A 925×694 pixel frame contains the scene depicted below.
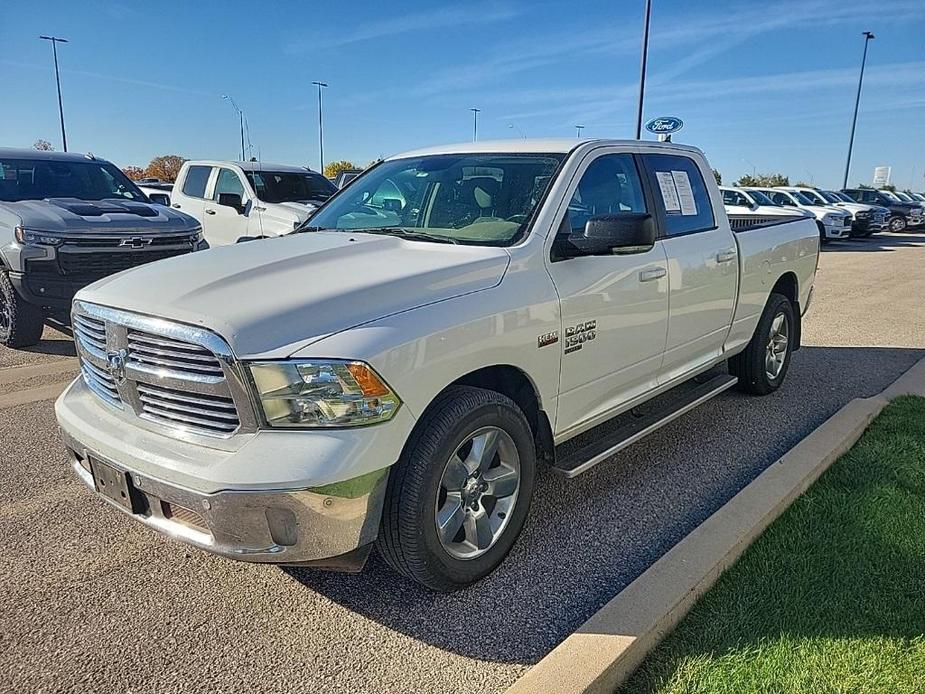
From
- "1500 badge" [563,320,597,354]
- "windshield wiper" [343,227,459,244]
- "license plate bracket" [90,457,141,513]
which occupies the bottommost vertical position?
"license plate bracket" [90,457,141,513]

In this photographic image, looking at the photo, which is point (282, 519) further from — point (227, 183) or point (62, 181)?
point (227, 183)

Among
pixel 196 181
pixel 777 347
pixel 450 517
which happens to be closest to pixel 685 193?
pixel 777 347

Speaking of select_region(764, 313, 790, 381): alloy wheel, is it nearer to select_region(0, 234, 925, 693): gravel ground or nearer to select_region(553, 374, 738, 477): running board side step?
select_region(553, 374, 738, 477): running board side step

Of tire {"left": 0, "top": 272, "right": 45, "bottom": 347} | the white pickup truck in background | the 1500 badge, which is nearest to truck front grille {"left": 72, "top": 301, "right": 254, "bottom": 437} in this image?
the 1500 badge

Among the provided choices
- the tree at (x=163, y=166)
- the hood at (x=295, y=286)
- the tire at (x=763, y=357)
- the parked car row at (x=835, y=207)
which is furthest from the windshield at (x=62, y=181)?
the tree at (x=163, y=166)

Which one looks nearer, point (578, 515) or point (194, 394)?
point (194, 394)

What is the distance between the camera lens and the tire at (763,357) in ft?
17.4

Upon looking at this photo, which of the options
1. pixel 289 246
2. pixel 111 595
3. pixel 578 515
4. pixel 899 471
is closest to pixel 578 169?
pixel 289 246

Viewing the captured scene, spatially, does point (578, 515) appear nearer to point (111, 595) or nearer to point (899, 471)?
point (899, 471)

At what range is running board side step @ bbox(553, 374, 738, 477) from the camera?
3408 mm

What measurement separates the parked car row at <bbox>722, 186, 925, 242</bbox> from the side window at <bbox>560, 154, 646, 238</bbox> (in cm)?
1607

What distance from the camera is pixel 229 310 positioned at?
2.50m

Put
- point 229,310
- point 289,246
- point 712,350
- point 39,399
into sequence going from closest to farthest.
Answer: point 229,310, point 289,246, point 712,350, point 39,399

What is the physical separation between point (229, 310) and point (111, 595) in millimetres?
1345
